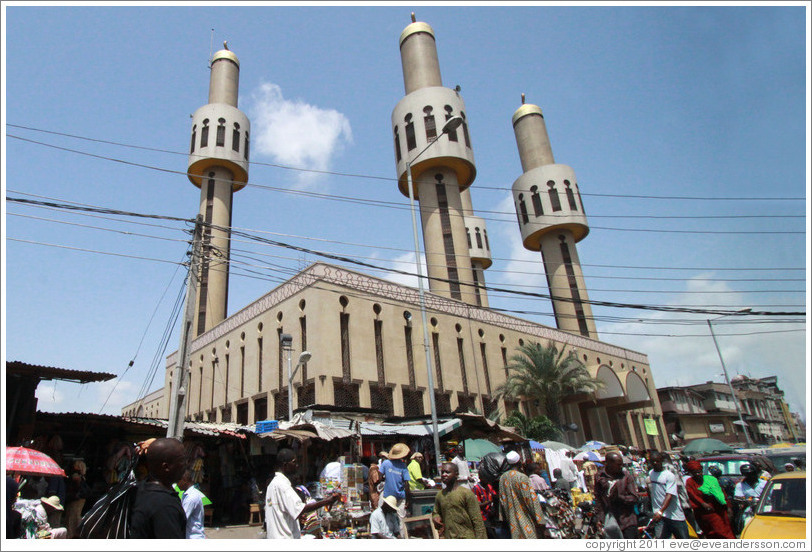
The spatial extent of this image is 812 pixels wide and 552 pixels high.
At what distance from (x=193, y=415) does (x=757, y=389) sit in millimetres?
78740

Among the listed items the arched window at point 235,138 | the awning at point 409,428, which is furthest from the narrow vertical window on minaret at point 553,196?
the awning at point 409,428

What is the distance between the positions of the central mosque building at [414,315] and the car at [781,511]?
7793 millimetres

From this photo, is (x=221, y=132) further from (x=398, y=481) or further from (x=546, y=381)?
(x=398, y=481)

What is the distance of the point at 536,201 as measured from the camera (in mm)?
49156

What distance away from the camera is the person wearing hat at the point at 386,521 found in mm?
7578

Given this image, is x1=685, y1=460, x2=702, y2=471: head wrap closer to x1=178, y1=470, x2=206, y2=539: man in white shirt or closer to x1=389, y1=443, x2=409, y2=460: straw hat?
x1=389, y1=443, x2=409, y2=460: straw hat

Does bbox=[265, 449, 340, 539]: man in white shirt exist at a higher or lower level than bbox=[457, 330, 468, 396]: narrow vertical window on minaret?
lower

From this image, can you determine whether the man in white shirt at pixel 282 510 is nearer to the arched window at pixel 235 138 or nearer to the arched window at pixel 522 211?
the arched window at pixel 235 138

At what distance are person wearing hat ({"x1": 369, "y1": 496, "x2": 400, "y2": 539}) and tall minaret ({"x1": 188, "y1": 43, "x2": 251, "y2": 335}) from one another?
3301cm

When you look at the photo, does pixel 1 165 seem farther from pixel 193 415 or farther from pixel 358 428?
pixel 193 415

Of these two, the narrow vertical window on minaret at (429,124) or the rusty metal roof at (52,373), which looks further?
the narrow vertical window on minaret at (429,124)

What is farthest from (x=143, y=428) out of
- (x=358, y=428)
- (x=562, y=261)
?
(x=562, y=261)

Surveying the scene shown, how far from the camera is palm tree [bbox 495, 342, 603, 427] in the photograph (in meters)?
29.4

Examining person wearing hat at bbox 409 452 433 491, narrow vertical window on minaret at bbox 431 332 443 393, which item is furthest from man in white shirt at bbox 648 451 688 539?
narrow vertical window on minaret at bbox 431 332 443 393
